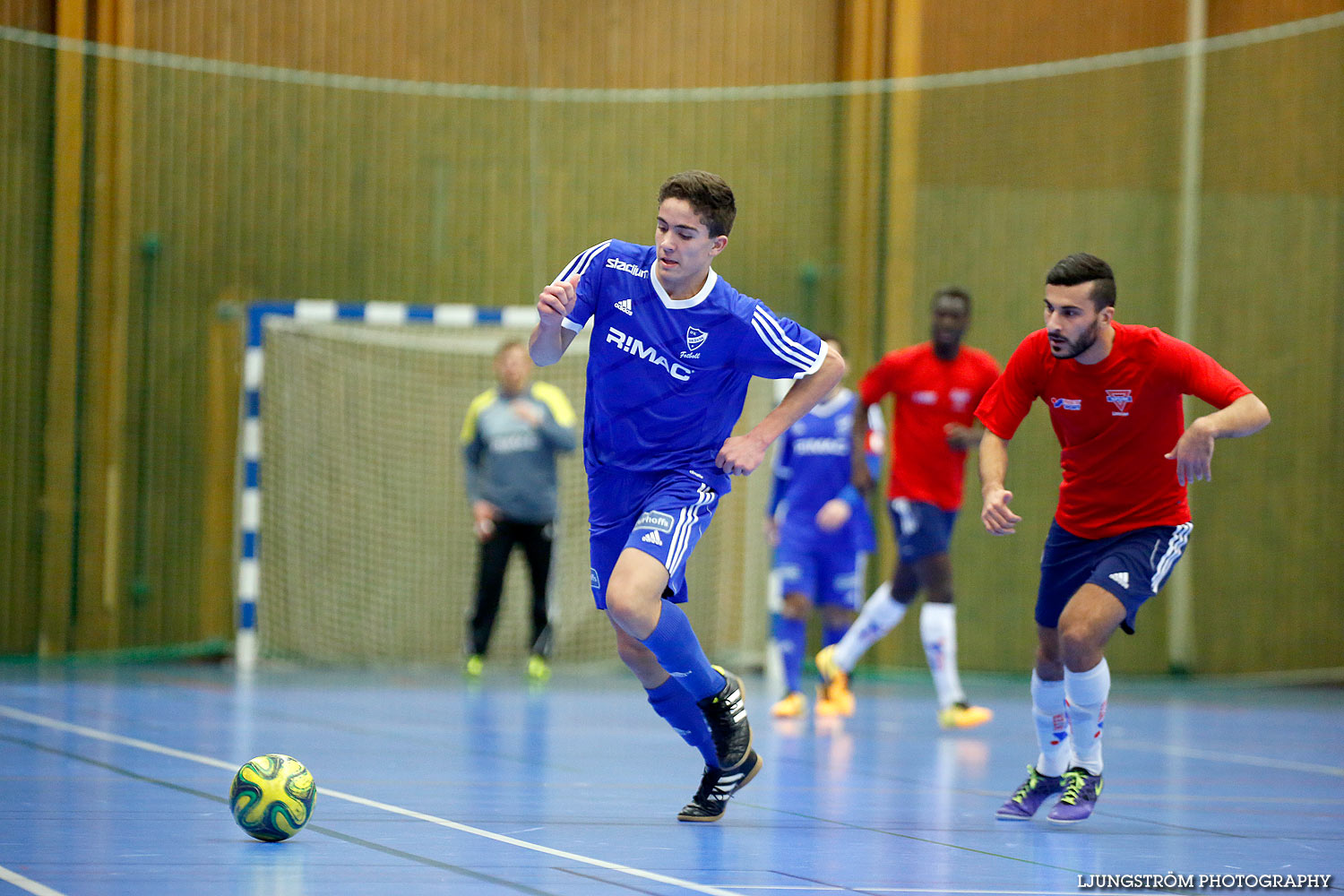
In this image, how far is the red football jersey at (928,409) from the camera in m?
8.17

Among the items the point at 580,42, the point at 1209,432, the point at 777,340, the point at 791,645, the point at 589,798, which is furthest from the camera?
the point at 580,42

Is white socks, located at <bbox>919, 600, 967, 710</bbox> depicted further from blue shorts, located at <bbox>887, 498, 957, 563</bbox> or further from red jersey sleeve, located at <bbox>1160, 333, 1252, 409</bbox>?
red jersey sleeve, located at <bbox>1160, 333, 1252, 409</bbox>

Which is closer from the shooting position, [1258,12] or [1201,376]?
[1201,376]

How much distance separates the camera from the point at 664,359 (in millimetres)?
4652

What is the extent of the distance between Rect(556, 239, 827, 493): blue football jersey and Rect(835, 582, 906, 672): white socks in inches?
148

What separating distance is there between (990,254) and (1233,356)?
1856 mm

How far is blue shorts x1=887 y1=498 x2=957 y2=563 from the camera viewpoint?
8125 mm

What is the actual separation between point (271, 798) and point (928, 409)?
4.87 meters

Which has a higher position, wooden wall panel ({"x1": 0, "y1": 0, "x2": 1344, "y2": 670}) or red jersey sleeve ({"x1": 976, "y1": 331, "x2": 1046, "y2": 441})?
wooden wall panel ({"x1": 0, "y1": 0, "x2": 1344, "y2": 670})

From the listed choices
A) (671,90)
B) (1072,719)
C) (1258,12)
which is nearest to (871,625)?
(1072,719)

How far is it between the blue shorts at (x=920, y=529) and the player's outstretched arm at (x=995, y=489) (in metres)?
3.14

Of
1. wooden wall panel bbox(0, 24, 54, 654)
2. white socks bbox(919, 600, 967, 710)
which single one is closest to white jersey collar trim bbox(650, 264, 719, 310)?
white socks bbox(919, 600, 967, 710)

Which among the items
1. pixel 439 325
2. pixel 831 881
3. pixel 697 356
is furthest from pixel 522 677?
pixel 831 881

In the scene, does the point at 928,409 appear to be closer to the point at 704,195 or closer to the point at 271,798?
the point at 704,195
